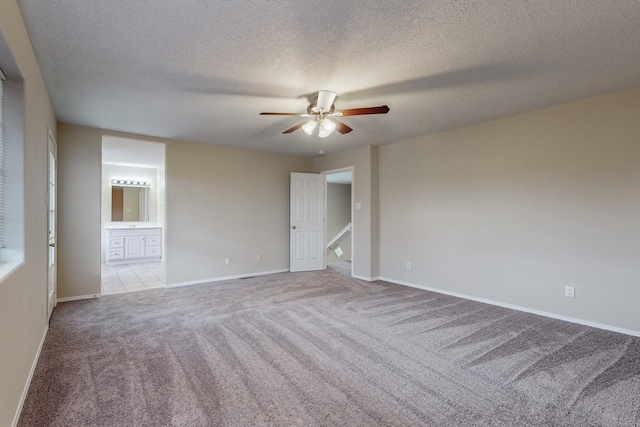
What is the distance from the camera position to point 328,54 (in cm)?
237

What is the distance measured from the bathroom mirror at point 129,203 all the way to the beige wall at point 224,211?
3.71m

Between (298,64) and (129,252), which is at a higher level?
(298,64)

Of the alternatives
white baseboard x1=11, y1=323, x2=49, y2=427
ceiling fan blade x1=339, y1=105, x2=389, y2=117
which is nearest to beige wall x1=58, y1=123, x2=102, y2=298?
white baseboard x1=11, y1=323, x2=49, y2=427

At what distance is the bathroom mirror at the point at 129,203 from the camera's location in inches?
300

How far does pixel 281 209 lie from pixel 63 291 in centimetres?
364

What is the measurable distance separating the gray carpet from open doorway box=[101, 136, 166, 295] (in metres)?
3.51

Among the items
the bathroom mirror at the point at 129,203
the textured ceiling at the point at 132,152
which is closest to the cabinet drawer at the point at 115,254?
the bathroom mirror at the point at 129,203

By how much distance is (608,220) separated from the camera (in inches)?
125

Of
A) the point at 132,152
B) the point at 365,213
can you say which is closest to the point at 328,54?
the point at 365,213

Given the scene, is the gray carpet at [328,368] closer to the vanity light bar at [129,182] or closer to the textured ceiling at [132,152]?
the textured ceiling at [132,152]

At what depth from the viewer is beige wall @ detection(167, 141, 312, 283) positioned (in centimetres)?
505

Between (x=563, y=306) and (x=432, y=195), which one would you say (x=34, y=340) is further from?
(x=563, y=306)

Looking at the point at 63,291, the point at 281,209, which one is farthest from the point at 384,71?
the point at 63,291

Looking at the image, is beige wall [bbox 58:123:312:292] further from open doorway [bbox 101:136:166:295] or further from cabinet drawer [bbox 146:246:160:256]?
cabinet drawer [bbox 146:246:160:256]
